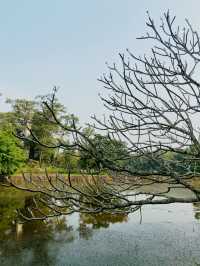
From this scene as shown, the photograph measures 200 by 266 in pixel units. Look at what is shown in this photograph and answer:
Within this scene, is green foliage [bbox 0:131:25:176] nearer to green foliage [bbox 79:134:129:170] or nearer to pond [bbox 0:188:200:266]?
pond [bbox 0:188:200:266]

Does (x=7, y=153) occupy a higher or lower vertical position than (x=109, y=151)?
higher

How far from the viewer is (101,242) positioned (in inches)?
449

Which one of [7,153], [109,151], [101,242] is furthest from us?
[7,153]

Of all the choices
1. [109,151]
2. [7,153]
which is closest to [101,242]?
[109,151]

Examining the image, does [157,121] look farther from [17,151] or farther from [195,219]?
[17,151]

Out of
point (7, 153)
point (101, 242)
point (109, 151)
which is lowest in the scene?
point (101, 242)

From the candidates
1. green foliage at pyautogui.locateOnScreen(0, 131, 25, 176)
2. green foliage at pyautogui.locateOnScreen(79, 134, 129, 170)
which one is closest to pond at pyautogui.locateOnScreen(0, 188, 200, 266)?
green foliage at pyautogui.locateOnScreen(79, 134, 129, 170)

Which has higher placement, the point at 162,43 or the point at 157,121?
the point at 162,43

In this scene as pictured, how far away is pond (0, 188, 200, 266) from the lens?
944 centimetres

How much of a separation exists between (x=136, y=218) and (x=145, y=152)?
573 inches

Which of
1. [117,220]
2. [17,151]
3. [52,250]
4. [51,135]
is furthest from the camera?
[51,135]

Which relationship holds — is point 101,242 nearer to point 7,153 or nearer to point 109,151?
point 109,151

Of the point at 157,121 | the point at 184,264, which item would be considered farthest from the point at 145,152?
the point at 184,264

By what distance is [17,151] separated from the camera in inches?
1176
